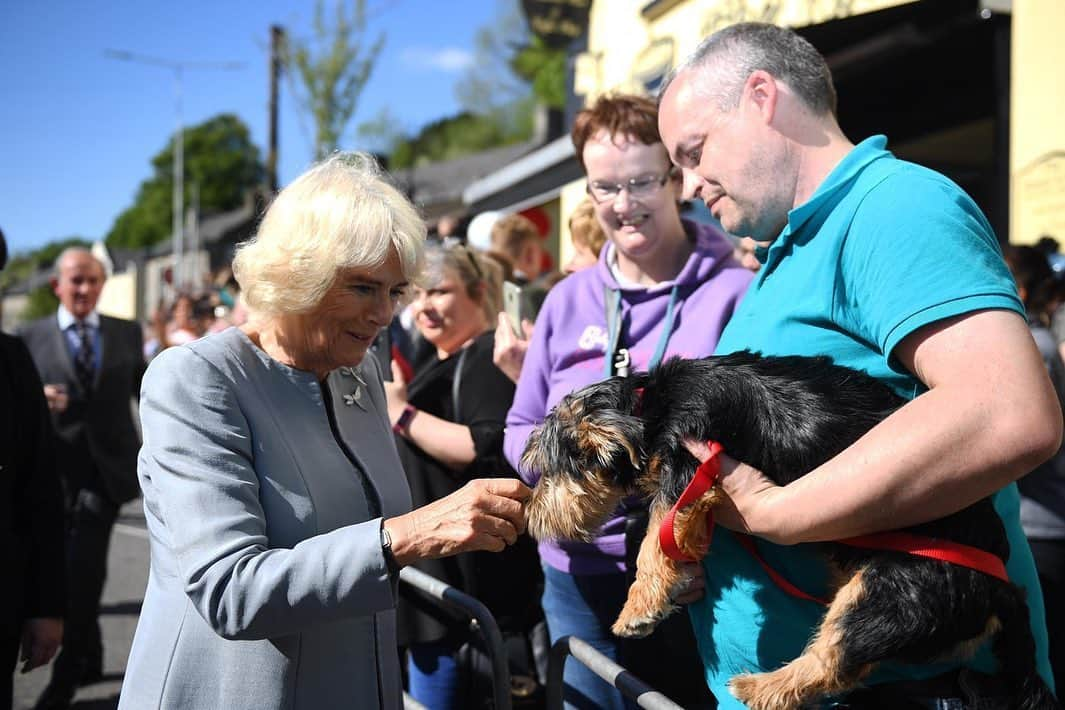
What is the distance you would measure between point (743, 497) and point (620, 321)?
4.74ft

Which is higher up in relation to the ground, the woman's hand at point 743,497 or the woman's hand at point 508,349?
the woman's hand at point 508,349

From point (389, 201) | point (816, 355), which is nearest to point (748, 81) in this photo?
point (816, 355)

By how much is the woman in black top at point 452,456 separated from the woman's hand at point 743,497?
1.96m

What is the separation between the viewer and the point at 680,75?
6.76 feet

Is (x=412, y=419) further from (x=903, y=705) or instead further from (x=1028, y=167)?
(x=1028, y=167)

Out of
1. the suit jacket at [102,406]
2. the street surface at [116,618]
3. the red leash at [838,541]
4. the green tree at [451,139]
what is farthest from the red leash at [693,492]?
the green tree at [451,139]

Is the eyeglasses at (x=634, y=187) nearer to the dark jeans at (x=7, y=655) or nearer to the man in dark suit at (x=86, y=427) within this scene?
the dark jeans at (x=7, y=655)

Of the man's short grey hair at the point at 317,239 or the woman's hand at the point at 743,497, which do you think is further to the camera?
the man's short grey hair at the point at 317,239

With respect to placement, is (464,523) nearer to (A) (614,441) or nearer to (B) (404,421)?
(A) (614,441)

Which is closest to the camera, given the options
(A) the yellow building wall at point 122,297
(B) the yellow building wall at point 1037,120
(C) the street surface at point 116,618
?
(C) the street surface at point 116,618

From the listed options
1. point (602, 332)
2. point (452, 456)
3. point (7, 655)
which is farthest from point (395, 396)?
point (7, 655)

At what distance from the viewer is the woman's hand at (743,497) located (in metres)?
1.60

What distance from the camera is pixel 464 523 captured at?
1.96 metres

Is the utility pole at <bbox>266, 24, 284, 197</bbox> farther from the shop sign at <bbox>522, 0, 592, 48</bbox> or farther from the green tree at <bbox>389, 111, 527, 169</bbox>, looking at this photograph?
the green tree at <bbox>389, 111, 527, 169</bbox>
